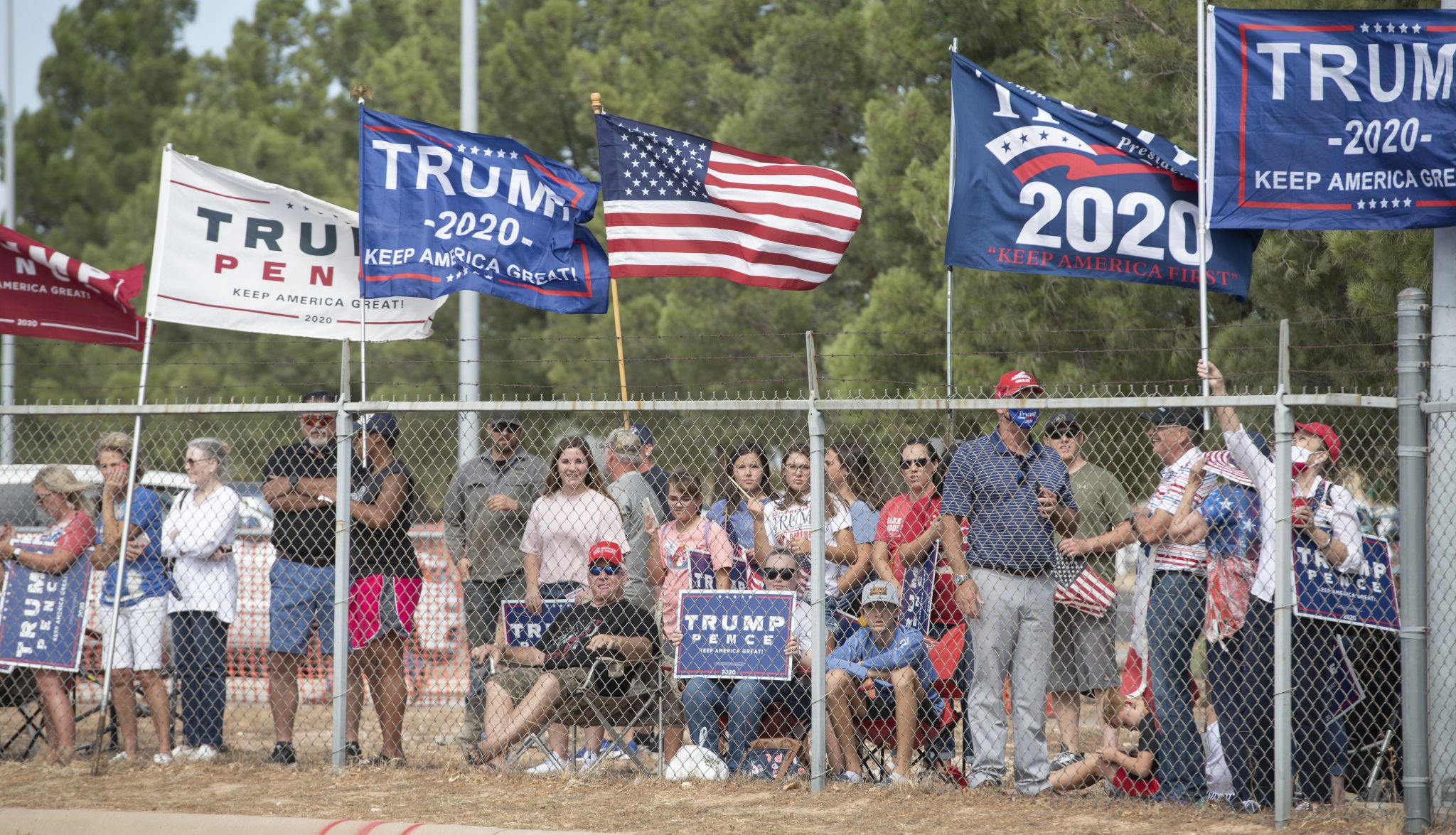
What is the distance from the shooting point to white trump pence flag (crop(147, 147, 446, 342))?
8.44 m

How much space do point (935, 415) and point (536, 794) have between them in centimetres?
556

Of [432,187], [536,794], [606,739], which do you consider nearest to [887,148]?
[432,187]

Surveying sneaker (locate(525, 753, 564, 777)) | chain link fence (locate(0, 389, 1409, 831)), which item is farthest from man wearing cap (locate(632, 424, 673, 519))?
sneaker (locate(525, 753, 564, 777))

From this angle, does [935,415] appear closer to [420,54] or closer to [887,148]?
[887,148]

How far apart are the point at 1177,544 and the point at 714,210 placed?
359 cm

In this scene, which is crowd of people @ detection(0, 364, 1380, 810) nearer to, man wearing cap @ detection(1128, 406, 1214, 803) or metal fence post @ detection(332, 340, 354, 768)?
man wearing cap @ detection(1128, 406, 1214, 803)

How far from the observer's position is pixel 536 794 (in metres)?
7.24

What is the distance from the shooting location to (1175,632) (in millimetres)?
6883

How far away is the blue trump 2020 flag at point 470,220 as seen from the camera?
27.8 ft

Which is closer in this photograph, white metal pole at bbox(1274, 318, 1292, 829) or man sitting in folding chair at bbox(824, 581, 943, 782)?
white metal pole at bbox(1274, 318, 1292, 829)

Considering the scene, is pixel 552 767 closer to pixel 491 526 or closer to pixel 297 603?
pixel 491 526

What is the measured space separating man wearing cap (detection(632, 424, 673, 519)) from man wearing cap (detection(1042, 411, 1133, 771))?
249 centimetres

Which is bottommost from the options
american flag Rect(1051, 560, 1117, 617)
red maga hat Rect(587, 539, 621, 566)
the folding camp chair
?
the folding camp chair

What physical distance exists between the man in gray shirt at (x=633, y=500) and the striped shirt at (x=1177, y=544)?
9.23ft
